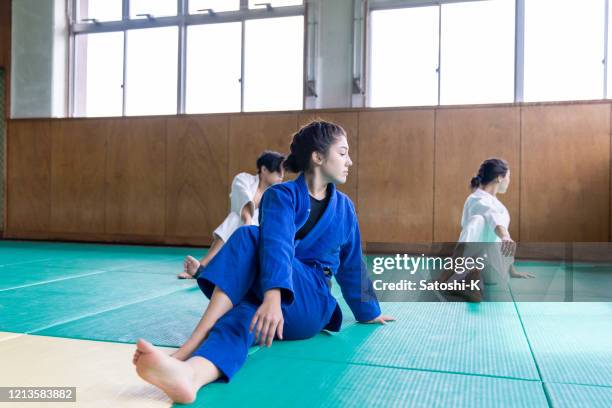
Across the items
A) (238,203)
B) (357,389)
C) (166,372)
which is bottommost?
(357,389)

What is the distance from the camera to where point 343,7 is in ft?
22.6

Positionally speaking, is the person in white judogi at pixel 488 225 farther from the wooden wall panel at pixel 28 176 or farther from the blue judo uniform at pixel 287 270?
the wooden wall panel at pixel 28 176

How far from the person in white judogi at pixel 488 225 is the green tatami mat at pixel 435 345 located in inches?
36.1

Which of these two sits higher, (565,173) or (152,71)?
(152,71)

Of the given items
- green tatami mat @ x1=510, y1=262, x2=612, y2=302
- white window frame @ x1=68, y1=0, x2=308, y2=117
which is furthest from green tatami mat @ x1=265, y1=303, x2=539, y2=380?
white window frame @ x1=68, y1=0, x2=308, y2=117

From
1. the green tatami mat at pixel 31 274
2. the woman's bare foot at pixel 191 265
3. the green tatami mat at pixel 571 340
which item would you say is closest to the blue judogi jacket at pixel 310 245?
the green tatami mat at pixel 571 340

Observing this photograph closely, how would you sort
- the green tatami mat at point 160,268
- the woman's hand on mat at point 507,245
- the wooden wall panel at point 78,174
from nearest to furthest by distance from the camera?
the woman's hand on mat at point 507,245, the green tatami mat at point 160,268, the wooden wall panel at point 78,174

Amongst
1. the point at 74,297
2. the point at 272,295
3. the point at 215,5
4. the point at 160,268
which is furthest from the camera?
the point at 215,5

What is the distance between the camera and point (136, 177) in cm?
745

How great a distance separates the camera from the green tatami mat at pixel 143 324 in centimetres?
230

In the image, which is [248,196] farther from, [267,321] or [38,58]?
[38,58]

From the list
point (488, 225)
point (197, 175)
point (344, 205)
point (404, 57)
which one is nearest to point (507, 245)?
point (488, 225)

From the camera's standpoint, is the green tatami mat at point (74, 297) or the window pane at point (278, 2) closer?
the green tatami mat at point (74, 297)

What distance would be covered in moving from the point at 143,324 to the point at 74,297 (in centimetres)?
94
